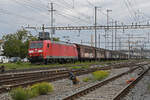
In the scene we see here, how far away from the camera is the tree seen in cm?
6216

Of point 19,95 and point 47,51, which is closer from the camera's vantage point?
point 19,95

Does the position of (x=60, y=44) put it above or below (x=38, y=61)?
above

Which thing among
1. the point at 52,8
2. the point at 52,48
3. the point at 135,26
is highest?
the point at 52,8

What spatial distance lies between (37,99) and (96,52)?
4308 centimetres

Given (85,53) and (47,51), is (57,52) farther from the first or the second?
(85,53)

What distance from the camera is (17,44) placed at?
6209cm

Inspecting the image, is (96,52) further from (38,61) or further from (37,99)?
(37,99)

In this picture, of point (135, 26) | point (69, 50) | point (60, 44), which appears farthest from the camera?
point (135, 26)

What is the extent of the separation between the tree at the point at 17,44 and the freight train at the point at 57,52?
766 inches

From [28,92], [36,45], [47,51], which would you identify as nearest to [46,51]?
[47,51]

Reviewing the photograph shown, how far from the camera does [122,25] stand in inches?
1810

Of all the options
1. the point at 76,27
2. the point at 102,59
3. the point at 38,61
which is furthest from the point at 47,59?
the point at 102,59

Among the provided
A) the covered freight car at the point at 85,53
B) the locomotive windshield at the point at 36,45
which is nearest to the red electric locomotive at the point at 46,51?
the locomotive windshield at the point at 36,45

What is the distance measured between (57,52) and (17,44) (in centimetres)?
2813
